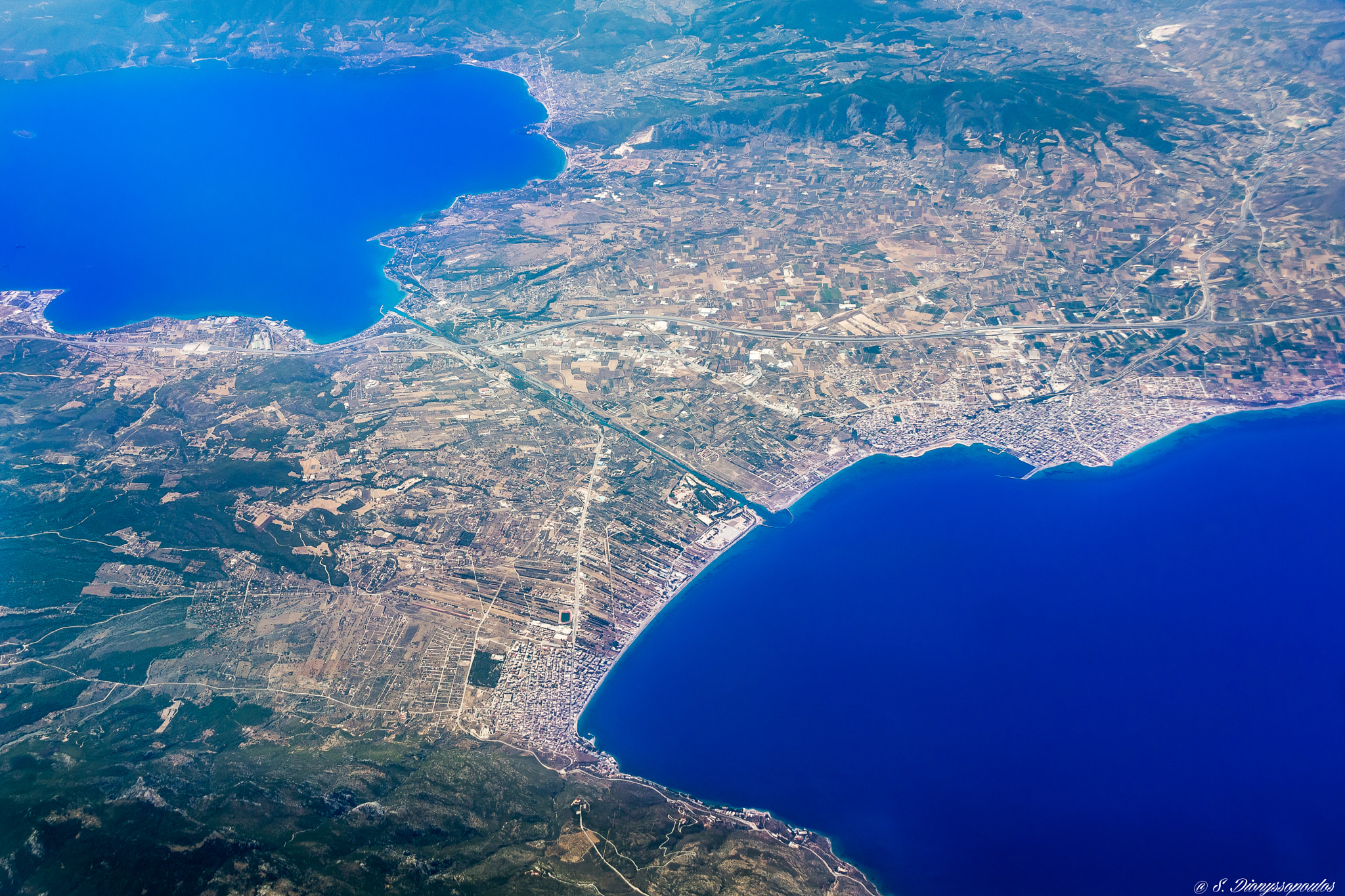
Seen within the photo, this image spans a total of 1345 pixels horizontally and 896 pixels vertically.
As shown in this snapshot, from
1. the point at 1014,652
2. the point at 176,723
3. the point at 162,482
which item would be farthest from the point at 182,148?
the point at 1014,652

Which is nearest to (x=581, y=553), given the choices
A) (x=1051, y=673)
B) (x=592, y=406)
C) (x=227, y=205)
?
(x=592, y=406)

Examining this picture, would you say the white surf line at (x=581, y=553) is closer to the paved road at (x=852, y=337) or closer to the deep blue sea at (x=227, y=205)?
the paved road at (x=852, y=337)

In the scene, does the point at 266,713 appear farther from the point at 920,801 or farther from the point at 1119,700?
the point at 1119,700

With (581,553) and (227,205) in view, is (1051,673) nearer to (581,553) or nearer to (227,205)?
(581,553)

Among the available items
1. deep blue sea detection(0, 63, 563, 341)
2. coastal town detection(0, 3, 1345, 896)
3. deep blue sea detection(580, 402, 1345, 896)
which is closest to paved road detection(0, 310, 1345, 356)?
coastal town detection(0, 3, 1345, 896)

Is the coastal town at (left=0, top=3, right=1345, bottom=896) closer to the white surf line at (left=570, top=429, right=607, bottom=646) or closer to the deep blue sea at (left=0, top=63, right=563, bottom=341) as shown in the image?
the white surf line at (left=570, top=429, right=607, bottom=646)

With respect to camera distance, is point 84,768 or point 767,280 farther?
point 767,280
